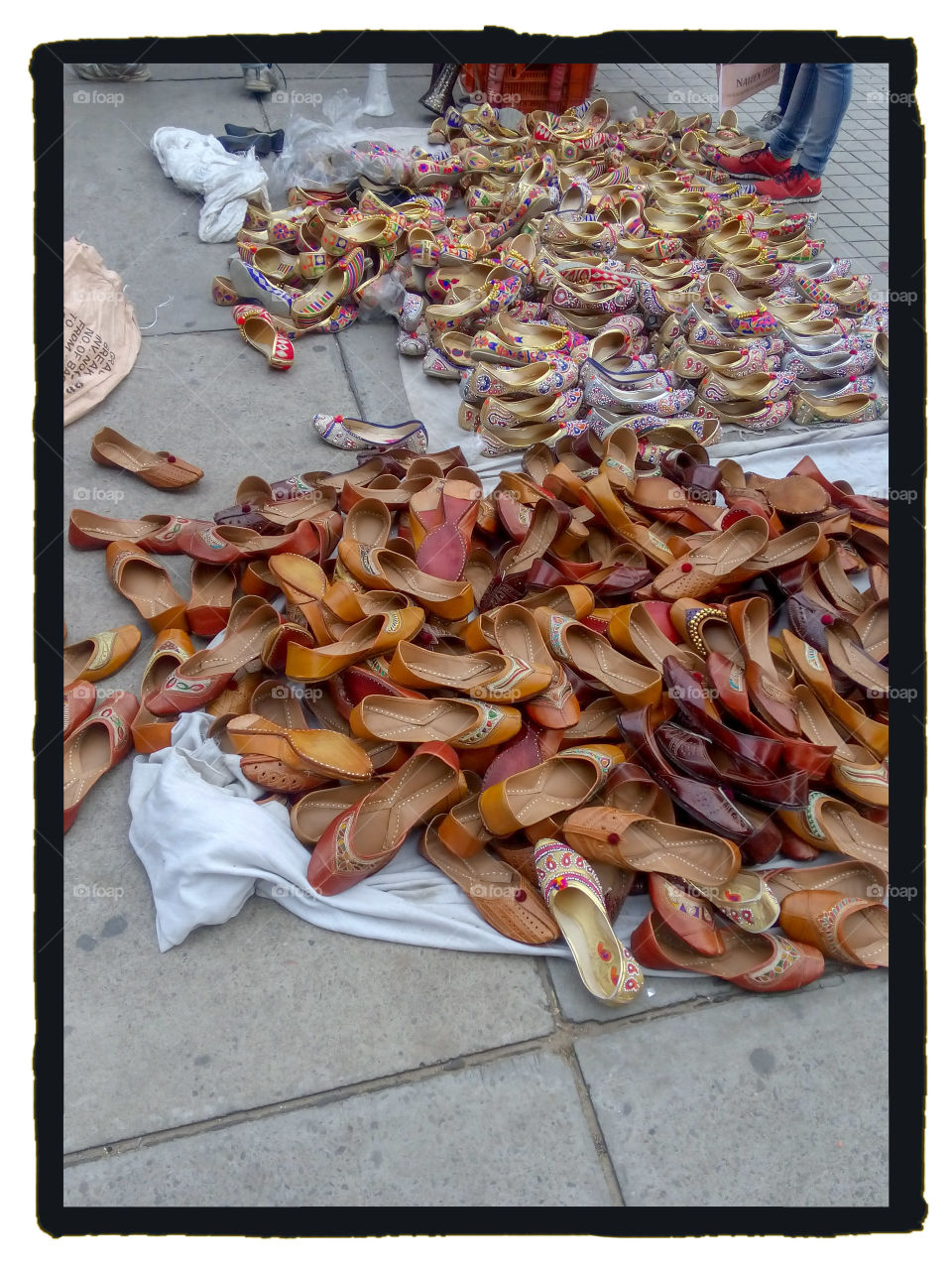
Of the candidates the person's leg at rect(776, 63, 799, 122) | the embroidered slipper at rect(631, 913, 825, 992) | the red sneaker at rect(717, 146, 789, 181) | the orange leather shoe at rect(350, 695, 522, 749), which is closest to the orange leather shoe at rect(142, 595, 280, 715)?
the orange leather shoe at rect(350, 695, 522, 749)

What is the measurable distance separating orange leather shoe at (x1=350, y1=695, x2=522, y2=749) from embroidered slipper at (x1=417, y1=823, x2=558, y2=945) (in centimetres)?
20

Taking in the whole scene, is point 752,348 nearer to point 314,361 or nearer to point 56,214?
point 314,361

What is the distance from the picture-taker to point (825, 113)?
4.42 metres

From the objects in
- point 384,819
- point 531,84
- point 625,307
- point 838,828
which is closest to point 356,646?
point 384,819

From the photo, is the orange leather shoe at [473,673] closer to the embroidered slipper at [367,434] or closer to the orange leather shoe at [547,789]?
the orange leather shoe at [547,789]

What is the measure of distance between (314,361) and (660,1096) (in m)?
2.81

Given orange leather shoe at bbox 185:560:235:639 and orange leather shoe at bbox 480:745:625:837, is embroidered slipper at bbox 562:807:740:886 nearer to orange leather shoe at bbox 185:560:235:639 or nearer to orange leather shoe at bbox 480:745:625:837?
orange leather shoe at bbox 480:745:625:837

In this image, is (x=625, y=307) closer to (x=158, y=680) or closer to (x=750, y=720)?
(x=750, y=720)

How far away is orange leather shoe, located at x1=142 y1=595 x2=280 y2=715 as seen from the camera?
6.86ft

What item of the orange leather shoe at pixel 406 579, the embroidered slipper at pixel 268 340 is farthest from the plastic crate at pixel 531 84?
the orange leather shoe at pixel 406 579

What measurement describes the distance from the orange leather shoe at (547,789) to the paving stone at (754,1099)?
448 mm

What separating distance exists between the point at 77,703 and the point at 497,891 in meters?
1.11

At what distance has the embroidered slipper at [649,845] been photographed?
70.4 inches

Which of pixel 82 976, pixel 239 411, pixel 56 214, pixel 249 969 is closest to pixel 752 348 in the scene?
pixel 239 411
